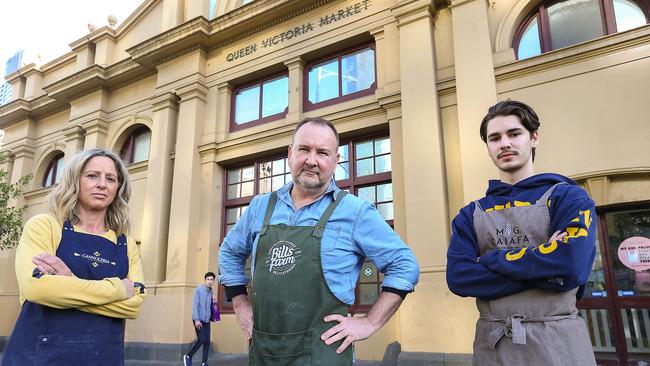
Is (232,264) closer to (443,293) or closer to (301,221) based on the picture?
(301,221)

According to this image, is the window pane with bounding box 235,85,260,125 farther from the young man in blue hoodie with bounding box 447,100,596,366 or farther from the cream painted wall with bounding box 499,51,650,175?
the young man in blue hoodie with bounding box 447,100,596,366

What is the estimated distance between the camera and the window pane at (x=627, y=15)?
6949mm

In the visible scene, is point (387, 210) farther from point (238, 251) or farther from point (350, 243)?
point (350, 243)

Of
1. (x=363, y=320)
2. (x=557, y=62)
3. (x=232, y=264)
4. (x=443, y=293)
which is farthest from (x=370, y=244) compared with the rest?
(x=557, y=62)

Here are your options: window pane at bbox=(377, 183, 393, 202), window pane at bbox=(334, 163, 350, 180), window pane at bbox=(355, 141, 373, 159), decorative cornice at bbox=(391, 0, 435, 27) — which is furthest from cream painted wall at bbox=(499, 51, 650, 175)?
window pane at bbox=(334, 163, 350, 180)

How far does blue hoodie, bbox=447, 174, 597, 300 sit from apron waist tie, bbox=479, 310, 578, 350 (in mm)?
113

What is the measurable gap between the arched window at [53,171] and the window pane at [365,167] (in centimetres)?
1165

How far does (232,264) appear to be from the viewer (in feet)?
7.81

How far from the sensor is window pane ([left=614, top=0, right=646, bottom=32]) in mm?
6949

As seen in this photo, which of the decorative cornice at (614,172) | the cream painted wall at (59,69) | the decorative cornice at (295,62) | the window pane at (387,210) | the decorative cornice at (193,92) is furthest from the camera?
the cream painted wall at (59,69)

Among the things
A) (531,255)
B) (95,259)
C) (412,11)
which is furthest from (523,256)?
(412,11)

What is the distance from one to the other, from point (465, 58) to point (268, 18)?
5243mm

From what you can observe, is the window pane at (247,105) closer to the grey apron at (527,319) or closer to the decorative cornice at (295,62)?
the decorative cornice at (295,62)

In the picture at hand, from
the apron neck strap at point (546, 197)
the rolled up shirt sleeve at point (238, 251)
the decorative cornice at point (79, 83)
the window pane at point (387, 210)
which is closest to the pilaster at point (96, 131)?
the decorative cornice at point (79, 83)
